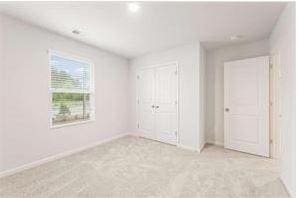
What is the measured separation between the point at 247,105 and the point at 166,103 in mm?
1719

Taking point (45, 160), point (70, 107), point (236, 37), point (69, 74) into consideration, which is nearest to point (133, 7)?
point (69, 74)

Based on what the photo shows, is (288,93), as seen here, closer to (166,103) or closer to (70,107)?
(166,103)

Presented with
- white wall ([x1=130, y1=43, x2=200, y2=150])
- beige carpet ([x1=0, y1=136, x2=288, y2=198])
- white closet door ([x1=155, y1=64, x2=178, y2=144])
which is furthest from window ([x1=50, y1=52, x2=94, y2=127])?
white wall ([x1=130, y1=43, x2=200, y2=150])

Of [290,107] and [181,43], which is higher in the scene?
[181,43]

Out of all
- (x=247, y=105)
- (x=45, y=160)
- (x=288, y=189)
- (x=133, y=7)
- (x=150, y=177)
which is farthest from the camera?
(x=247, y=105)

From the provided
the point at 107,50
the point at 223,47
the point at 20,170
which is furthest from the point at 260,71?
the point at 20,170

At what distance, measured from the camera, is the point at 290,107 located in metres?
1.92

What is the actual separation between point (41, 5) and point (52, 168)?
2335 millimetres

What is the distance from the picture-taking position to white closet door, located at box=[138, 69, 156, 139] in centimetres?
445

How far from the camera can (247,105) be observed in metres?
3.39

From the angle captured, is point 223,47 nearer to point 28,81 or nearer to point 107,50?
point 107,50

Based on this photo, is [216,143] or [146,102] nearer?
[216,143]

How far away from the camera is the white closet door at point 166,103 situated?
396 centimetres

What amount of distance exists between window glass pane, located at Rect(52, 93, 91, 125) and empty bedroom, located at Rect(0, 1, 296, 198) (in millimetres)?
23
